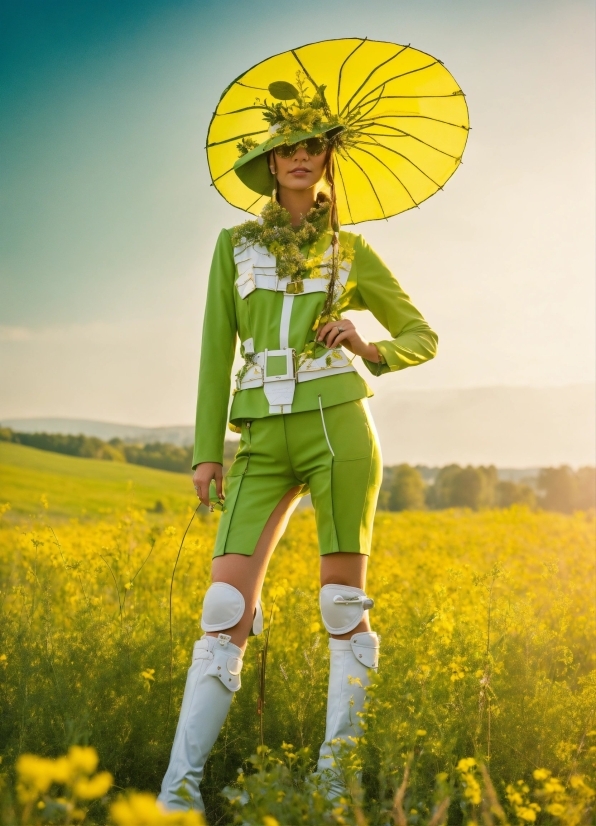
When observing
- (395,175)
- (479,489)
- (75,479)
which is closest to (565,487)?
(479,489)

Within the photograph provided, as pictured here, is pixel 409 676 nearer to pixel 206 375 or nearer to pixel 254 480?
pixel 254 480

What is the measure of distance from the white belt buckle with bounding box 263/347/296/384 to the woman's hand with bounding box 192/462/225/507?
0.39 meters

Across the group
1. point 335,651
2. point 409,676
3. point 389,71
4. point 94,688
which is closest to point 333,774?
point 335,651

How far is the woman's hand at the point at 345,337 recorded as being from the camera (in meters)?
2.90

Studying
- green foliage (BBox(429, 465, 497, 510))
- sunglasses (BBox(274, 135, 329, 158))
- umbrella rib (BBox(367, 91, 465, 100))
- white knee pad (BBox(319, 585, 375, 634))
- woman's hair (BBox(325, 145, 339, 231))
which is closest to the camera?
white knee pad (BBox(319, 585, 375, 634))

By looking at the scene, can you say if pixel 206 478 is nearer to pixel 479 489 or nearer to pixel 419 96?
pixel 419 96

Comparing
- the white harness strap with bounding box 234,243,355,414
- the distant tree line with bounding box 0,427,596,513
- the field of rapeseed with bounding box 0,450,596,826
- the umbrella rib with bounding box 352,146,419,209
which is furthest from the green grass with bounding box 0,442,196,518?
the white harness strap with bounding box 234,243,355,414

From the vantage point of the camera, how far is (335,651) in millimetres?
2922

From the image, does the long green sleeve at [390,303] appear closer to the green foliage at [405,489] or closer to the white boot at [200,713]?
the white boot at [200,713]

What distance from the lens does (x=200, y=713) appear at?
106 inches

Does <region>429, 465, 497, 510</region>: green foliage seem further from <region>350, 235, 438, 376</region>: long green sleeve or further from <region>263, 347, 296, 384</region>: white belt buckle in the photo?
<region>263, 347, 296, 384</region>: white belt buckle

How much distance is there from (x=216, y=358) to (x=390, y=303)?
712 mm

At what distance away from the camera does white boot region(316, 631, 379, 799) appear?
2.75m

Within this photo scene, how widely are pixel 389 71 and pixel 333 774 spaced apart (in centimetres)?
269
